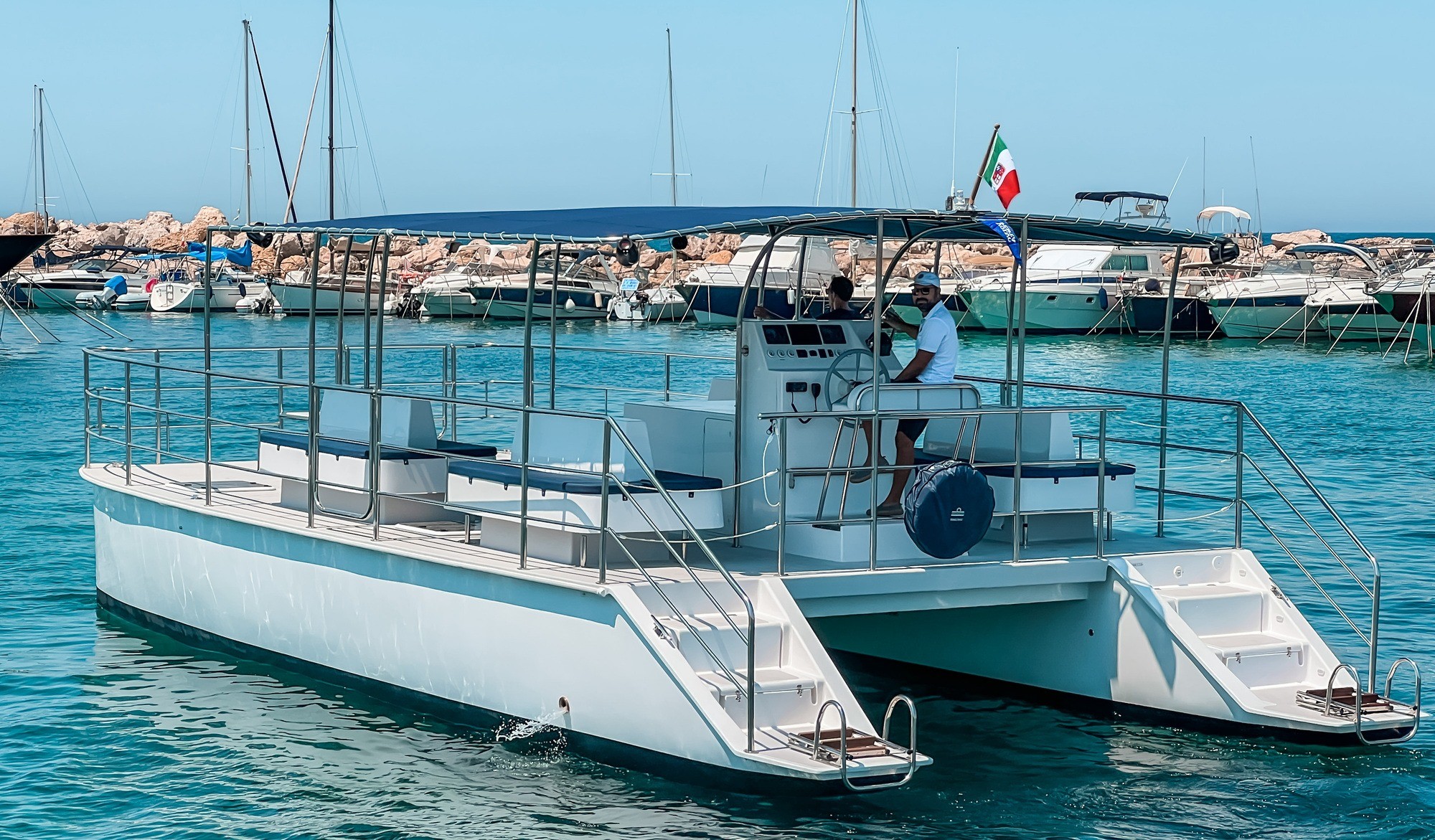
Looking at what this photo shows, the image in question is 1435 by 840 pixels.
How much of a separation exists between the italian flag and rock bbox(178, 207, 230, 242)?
244 ft

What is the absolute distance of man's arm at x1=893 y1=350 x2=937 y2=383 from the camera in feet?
33.7

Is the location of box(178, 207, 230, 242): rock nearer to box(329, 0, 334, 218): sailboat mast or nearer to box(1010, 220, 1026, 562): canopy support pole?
box(329, 0, 334, 218): sailboat mast

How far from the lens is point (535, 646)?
912 cm

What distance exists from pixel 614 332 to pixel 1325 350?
2332 cm

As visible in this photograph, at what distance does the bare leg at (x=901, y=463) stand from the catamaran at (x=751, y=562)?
0.15 metres

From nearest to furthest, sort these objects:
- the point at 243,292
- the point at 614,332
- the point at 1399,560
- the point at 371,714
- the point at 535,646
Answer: the point at 535,646 < the point at 371,714 < the point at 1399,560 < the point at 614,332 < the point at 243,292

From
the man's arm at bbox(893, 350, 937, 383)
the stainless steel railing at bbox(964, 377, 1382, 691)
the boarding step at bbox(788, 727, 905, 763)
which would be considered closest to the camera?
the boarding step at bbox(788, 727, 905, 763)

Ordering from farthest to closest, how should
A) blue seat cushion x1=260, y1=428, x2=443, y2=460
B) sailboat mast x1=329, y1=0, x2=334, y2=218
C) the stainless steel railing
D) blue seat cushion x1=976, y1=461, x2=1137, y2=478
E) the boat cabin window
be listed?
the boat cabin window < sailboat mast x1=329, y1=0, x2=334, y2=218 < blue seat cushion x1=260, y1=428, x2=443, y2=460 < blue seat cushion x1=976, y1=461, x2=1137, y2=478 < the stainless steel railing

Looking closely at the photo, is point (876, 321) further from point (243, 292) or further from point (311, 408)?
point (243, 292)

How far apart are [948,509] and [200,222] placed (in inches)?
3197

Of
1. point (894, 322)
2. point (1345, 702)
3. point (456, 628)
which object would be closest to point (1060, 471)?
point (894, 322)

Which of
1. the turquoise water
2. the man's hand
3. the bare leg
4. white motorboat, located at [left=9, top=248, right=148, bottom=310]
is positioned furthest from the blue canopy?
the bare leg

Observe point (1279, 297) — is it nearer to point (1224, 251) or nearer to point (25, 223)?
point (1224, 251)

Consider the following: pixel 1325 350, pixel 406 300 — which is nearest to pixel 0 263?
pixel 406 300
